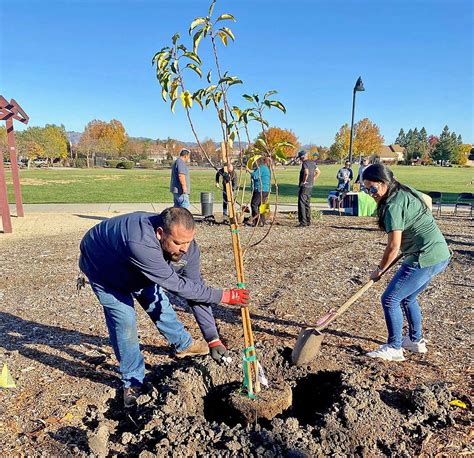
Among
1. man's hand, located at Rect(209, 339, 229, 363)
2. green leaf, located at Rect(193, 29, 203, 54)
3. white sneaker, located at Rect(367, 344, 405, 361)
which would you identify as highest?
green leaf, located at Rect(193, 29, 203, 54)

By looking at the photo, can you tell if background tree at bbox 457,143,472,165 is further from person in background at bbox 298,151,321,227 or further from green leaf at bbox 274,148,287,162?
green leaf at bbox 274,148,287,162

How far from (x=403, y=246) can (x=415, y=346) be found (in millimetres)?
1012

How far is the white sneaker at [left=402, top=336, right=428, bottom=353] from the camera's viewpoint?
3891 millimetres

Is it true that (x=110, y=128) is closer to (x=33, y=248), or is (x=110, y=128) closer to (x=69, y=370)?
(x=33, y=248)

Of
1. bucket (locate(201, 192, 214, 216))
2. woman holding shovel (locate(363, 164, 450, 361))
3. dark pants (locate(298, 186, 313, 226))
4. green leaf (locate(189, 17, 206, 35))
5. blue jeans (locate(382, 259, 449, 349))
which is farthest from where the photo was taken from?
bucket (locate(201, 192, 214, 216))

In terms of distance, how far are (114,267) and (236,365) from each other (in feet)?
4.20

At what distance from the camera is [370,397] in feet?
9.54

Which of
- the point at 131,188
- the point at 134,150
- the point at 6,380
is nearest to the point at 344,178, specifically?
the point at 6,380

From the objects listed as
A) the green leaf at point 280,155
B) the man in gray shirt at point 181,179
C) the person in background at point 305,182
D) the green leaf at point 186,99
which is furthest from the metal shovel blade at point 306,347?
the person in background at point 305,182

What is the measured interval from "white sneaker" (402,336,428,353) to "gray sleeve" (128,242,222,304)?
2098mm

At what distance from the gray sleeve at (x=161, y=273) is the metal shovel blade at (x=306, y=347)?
101 centimetres

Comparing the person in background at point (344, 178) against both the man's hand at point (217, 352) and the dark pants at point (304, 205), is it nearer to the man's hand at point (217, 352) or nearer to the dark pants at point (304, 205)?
the dark pants at point (304, 205)

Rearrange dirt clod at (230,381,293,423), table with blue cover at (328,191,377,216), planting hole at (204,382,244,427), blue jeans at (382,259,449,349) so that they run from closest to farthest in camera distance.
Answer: dirt clod at (230,381,293,423) → planting hole at (204,382,244,427) → blue jeans at (382,259,449,349) → table with blue cover at (328,191,377,216)

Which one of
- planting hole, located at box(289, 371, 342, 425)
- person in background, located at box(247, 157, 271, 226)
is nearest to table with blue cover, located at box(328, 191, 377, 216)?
person in background, located at box(247, 157, 271, 226)
